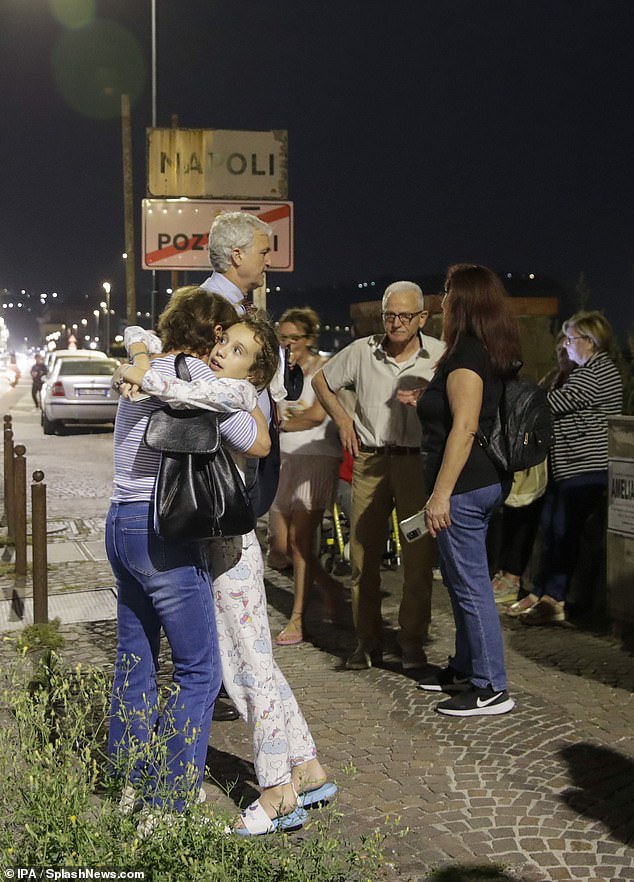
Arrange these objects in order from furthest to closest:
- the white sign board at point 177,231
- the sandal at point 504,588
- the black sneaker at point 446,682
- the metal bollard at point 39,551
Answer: the white sign board at point 177,231, the sandal at point 504,588, the metal bollard at point 39,551, the black sneaker at point 446,682

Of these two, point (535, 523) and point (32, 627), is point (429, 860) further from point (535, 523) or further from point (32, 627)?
point (535, 523)

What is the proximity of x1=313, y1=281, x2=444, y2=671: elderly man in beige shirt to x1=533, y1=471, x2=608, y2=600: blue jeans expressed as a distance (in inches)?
57.1

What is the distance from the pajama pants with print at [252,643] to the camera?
12.8 ft

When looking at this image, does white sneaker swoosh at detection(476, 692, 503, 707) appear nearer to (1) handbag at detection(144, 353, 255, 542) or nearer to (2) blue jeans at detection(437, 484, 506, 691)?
(2) blue jeans at detection(437, 484, 506, 691)

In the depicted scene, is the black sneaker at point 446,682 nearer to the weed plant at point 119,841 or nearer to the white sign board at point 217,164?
the weed plant at point 119,841

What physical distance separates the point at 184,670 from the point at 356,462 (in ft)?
8.21

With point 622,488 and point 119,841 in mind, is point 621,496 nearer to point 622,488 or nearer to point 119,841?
point 622,488

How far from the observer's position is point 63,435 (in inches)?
887

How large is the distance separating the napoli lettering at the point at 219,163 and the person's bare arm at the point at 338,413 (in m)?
5.36

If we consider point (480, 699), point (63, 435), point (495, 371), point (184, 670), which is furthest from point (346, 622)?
point (63, 435)

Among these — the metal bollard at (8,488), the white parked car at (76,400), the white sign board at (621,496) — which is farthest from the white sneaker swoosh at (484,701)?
the white parked car at (76,400)

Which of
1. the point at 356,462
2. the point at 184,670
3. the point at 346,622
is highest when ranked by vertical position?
the point at 356,462

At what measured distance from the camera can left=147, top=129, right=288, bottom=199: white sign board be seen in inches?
433

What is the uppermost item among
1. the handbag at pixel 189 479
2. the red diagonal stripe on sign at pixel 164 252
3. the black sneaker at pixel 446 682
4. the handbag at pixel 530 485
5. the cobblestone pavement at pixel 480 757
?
the red diagonal stripe on sign at pixel 164 252
